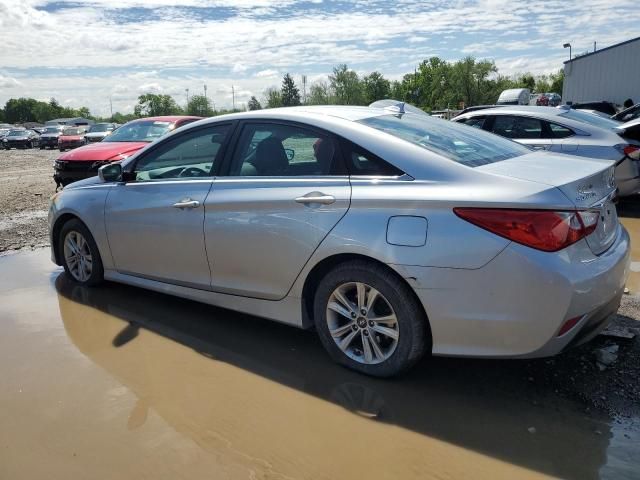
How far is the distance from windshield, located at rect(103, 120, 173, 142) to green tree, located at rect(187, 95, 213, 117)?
10469 centimetres

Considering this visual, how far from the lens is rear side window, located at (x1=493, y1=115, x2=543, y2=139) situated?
7.90 m

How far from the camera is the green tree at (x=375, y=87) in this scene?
9275cm

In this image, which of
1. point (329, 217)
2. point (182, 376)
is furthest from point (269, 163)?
point (182, 376)

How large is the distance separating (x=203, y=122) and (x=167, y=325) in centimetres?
158

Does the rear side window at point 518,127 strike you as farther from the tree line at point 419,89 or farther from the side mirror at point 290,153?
the tree line at point 419,89

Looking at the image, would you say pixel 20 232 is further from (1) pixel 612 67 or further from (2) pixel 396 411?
(1) pixel 612 67

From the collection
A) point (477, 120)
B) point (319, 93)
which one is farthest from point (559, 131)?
point (319, 93)

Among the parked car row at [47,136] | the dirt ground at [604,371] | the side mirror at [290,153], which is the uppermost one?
the side mirror at [290,153]

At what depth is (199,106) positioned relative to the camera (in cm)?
11494

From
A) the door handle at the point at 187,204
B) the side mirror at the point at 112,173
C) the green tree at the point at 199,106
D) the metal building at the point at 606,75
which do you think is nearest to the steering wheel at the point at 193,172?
the door handle at the point at 187,204

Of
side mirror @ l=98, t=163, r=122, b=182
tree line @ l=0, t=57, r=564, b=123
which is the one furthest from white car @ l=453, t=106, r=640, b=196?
tree line @ l=0, t=57, r=564, b=123

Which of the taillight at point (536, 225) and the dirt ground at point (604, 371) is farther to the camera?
the dirt ground at point (604, 371)

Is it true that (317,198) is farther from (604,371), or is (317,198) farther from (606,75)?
(606,75)

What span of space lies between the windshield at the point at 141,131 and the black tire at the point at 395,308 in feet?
28.9
